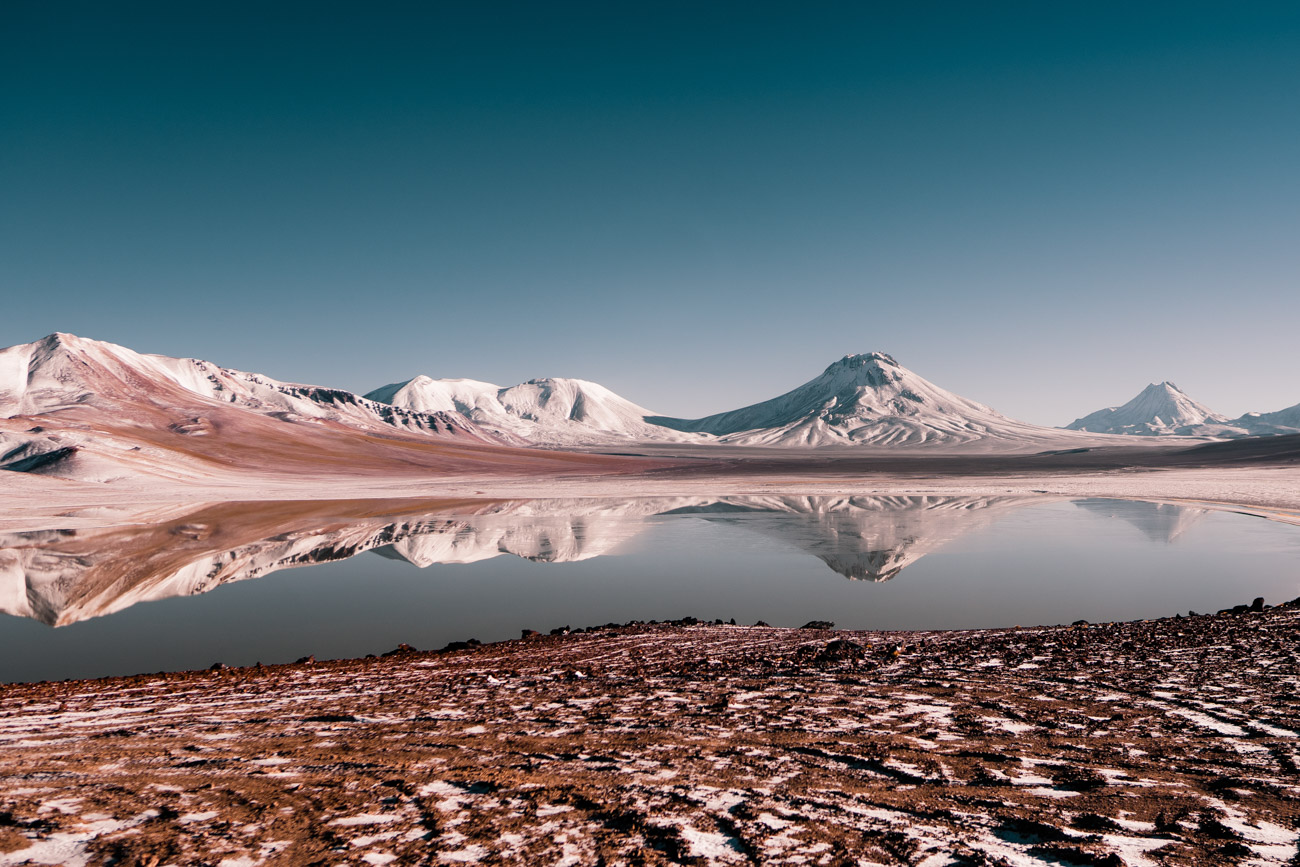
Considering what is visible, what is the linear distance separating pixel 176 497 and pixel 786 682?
195 feet

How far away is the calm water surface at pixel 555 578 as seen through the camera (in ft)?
53.2

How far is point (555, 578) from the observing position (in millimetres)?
23828

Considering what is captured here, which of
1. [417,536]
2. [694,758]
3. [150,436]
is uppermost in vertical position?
[150,436]

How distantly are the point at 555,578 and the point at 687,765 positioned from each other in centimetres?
1890

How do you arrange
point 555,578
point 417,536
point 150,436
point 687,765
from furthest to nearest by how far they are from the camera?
point 150,436 < point 417,536 < point 555,578 < point 687,765

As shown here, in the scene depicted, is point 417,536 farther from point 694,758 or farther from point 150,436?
point 150,436

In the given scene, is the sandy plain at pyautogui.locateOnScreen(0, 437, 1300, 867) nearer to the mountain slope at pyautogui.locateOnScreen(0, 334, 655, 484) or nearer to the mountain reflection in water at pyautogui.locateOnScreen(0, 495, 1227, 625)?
the mountain reflection in water at pyautogui.locateOnScreen(0, 495, 1227, 625)

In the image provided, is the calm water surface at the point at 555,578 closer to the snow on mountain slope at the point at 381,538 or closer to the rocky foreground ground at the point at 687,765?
the snow on mountain slope at the point at 381,538

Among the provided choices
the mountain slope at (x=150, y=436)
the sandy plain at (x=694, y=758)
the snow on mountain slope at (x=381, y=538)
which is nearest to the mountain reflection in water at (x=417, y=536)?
the snow on mountain slope at (x=381, y=538)

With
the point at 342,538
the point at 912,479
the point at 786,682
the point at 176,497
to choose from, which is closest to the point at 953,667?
the point at 786,682

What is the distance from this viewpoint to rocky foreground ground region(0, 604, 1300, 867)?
4.00 metres

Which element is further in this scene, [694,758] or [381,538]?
[381,538]

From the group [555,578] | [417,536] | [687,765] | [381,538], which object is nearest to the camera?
[687,765]

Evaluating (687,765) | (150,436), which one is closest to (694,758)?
(687,765)
